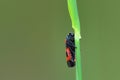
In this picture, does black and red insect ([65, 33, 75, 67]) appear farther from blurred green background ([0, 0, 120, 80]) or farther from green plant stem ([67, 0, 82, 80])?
blurred green background ([0, 0, 120, 80])

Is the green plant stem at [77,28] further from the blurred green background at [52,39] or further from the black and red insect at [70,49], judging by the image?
the blurred green background at [52,39]

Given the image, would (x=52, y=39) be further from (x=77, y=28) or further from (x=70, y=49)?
(x=77, y=28)

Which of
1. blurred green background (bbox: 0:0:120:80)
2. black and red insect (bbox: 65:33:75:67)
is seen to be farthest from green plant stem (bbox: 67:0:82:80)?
blurred green background (bbox: 0:0:120:80)

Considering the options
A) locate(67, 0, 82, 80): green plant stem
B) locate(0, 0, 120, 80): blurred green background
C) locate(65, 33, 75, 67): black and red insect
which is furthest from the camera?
locate(0, 0, 120, 80): blurred green background

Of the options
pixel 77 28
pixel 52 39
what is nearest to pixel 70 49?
pixel 77 28

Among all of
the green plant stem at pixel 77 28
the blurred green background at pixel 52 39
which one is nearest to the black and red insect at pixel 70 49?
the green plant stem at pixel 77 28

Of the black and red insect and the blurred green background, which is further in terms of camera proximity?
the blurred green background

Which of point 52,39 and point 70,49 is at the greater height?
point 52,39

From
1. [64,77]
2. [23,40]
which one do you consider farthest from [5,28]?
[64,77]

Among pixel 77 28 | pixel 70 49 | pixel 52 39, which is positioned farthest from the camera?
pixel 52 39
